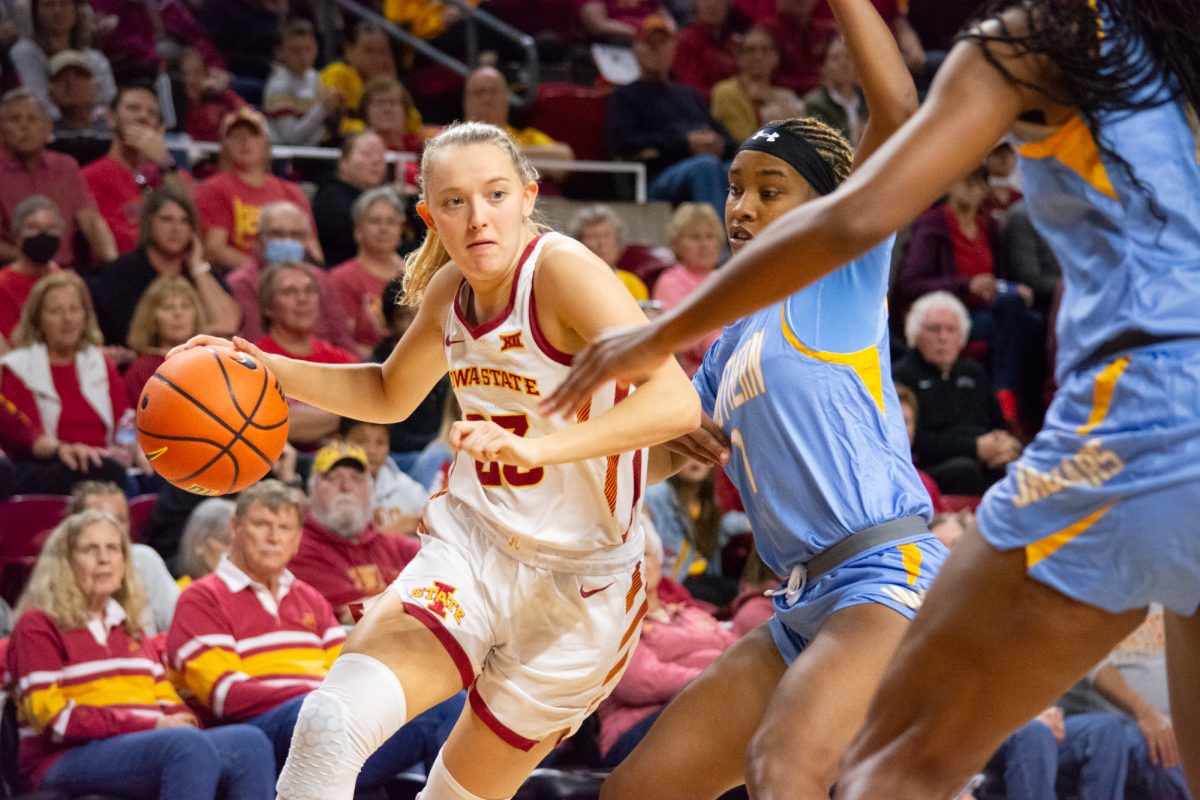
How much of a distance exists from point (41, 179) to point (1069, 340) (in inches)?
283

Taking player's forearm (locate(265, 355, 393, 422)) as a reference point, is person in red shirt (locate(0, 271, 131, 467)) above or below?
below

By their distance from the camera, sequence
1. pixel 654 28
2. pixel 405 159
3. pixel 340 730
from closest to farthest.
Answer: pixel 340 730
pixel 405 159
pixel 654 28

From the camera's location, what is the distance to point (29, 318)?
725cm

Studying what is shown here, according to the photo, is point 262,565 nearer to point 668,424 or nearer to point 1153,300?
point 668,424

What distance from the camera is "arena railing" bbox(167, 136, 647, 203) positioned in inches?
381

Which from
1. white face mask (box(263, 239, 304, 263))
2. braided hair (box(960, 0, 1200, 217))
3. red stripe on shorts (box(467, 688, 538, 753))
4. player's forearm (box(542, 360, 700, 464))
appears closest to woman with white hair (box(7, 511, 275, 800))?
red stripe on shorts (box(467, 688, 538, 753))

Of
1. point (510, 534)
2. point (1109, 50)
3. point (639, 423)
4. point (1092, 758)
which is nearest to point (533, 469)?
point (510, 534)

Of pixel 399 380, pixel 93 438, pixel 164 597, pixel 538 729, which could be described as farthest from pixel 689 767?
pixel 93 438

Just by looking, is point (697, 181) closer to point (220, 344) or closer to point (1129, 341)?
point (220, 344)

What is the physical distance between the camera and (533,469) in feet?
11.8

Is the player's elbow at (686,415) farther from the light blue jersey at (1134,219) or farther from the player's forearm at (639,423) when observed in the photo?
→ the light blue jersey at (1134,219)

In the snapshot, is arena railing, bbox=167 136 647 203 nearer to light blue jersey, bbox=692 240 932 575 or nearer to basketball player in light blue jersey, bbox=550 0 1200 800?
light blue jersey, bbox=692 240 932 575

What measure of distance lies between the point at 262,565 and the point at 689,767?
2.95m

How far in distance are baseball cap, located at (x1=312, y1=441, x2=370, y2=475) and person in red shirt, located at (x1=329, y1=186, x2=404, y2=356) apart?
5.37ft
